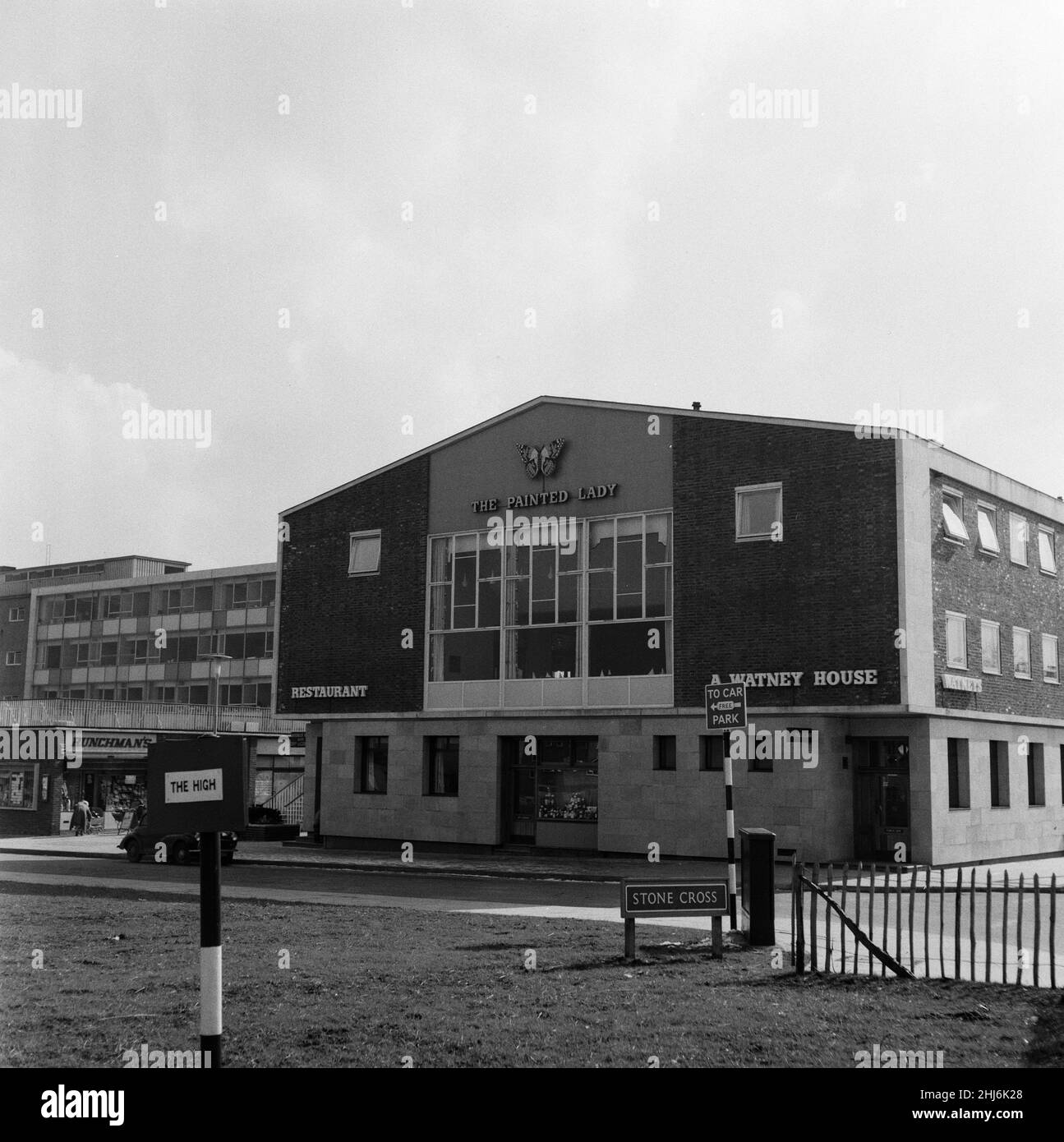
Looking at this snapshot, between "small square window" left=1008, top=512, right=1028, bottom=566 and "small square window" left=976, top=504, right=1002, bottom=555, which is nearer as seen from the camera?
"small square window" left=976, top=504, right=1002, bottom=555

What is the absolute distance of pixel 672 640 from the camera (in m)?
33.8

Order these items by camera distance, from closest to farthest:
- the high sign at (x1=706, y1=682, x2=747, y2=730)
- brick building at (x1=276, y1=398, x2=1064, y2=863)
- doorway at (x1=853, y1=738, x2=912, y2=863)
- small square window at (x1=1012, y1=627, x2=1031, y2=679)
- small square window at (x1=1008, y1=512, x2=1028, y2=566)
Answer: the high sign at (x1=706, y1=682, x2=747, y2=730)
brick building at (x1=276, y1=398, x2=1064, y2=863)
doorway at (x1=853, y1=738, x2=912, y2=863)
small square window at (x1=1012, y1=627, x2=1031, y2=679)
small square window at (x1=1008, y1=512, x2=1028, y2=566)

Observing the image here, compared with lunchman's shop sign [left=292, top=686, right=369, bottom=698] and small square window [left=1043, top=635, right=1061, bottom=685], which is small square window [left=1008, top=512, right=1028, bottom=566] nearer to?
small square window [left=1043, top=635, right=1061, bottom=685]

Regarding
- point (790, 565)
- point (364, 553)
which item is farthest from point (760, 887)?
point (364, 553)

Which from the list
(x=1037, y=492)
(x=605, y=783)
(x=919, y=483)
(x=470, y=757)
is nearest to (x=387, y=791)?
(x=470, y=757)

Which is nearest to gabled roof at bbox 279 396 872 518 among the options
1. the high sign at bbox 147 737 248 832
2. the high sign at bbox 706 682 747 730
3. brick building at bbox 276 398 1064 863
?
brick building at bbox 276 398 1064 863

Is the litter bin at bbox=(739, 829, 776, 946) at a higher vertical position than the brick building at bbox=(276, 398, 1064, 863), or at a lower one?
lower

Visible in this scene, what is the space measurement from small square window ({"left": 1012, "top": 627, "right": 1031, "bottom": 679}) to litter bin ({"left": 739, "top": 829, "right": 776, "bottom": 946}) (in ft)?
75.3

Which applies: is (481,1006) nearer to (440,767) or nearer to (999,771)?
(440,767)

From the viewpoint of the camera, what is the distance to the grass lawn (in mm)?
8828

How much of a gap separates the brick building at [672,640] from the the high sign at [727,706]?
14.3 m

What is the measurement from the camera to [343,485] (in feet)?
133

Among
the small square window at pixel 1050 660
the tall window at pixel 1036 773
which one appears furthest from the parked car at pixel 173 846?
the small square window at pixel 1050 660

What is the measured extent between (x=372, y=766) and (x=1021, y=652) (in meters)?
18.4
